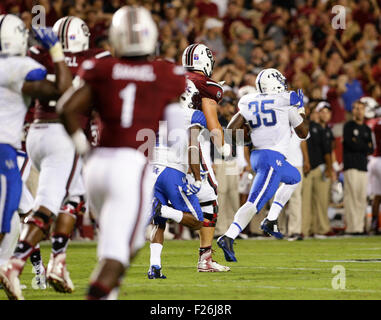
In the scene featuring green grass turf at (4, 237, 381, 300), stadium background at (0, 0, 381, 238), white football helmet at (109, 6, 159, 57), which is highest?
stadium background at (0, 0, 381, 238)

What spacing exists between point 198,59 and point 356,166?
21.5ft

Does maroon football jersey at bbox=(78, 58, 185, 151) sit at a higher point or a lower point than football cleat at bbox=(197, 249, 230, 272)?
higher

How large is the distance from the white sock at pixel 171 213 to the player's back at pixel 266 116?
1.99 m

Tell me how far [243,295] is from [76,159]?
1.56 m

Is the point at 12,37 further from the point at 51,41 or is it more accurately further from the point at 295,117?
the point at 295,117

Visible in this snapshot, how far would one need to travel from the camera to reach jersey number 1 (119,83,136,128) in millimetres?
4742

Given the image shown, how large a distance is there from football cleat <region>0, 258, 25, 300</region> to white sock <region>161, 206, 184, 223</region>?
7.00 feet

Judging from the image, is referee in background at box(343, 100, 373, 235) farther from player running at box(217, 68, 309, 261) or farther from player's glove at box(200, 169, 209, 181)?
player's glove at box(200, 169, 209, 181)

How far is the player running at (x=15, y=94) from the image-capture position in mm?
5789

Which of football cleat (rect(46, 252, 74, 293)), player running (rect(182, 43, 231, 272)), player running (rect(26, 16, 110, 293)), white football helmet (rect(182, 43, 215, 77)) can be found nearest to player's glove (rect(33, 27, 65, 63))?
player running (rect(26, 16, 110, 293))

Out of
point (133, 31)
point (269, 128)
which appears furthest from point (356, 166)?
point (133, 31)
